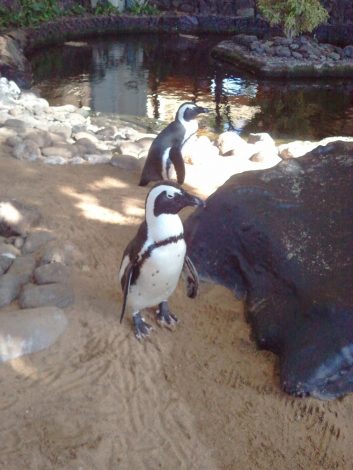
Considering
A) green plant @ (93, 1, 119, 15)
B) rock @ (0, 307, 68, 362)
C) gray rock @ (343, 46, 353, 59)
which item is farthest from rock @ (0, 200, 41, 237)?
green plant @ (93, 1, 119, 15)

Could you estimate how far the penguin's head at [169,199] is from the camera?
8.52ft

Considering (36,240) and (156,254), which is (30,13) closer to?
(36,240)

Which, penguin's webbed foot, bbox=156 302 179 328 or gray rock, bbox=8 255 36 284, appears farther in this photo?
gray rock, bbox=8 255 36 284

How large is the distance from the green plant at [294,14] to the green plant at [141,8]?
609cm

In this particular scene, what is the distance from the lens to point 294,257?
300 centimetres

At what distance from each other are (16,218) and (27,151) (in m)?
1.70

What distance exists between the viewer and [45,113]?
26.2ft

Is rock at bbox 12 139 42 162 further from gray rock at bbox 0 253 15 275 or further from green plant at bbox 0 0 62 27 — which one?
green plant at bbox 0 0 62 27

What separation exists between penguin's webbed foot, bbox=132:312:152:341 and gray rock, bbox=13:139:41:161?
9.09 ft

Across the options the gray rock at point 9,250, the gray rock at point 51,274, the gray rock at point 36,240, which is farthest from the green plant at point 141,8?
the gray rock at point 51,274

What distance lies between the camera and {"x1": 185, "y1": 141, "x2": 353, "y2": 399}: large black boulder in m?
2.50

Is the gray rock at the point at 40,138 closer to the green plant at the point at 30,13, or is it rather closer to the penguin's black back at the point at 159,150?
the penguin's black back at the point at 159,150

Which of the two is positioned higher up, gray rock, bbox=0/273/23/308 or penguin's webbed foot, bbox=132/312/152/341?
gray rock, bbox=0/273/23/308

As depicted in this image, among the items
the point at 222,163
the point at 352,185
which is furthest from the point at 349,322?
the point at 222,163
